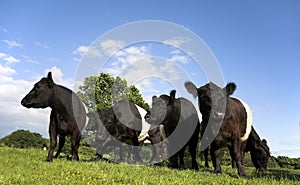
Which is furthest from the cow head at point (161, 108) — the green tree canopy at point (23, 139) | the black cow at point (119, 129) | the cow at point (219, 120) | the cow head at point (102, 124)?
the green tree canopy at point (23, 139)

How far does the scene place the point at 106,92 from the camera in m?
35.2

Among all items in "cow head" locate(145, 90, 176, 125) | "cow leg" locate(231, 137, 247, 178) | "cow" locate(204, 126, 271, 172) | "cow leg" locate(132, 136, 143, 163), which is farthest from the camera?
"cow leg" locate(132, 136, 143, 163)

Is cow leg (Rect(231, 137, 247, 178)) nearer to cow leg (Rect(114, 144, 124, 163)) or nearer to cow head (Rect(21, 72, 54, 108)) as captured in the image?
cow leg (Rect(114, 144, 124, 163))

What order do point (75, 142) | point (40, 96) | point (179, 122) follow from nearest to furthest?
point (40, 96) → point (75, 142) → point (179, 122)

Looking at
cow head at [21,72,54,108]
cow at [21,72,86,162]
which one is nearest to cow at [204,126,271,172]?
cow at [21,72,86,162]

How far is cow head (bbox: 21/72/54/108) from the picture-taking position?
1224 centimetres

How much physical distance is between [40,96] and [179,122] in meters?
5.27

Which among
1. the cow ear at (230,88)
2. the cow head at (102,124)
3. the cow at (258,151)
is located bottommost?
the cow at (258,151)

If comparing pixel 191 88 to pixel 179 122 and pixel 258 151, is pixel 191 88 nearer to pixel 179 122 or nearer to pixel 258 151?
pixel 179 122

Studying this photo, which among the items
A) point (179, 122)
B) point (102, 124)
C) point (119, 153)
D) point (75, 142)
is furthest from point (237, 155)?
point (102, 124)

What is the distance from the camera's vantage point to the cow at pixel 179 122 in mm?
13523

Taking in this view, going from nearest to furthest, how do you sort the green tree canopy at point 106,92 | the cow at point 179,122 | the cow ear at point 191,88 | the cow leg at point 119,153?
the cow ear at point 191,88 < the cow at point 179,122 < the cow leg at point 119,153 < the green tree canopy at point 106,92

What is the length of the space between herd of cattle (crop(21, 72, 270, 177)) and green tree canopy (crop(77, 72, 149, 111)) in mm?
15119

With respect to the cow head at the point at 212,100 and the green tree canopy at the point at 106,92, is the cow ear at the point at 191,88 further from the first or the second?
the green tree canopy at the point at 106,92
